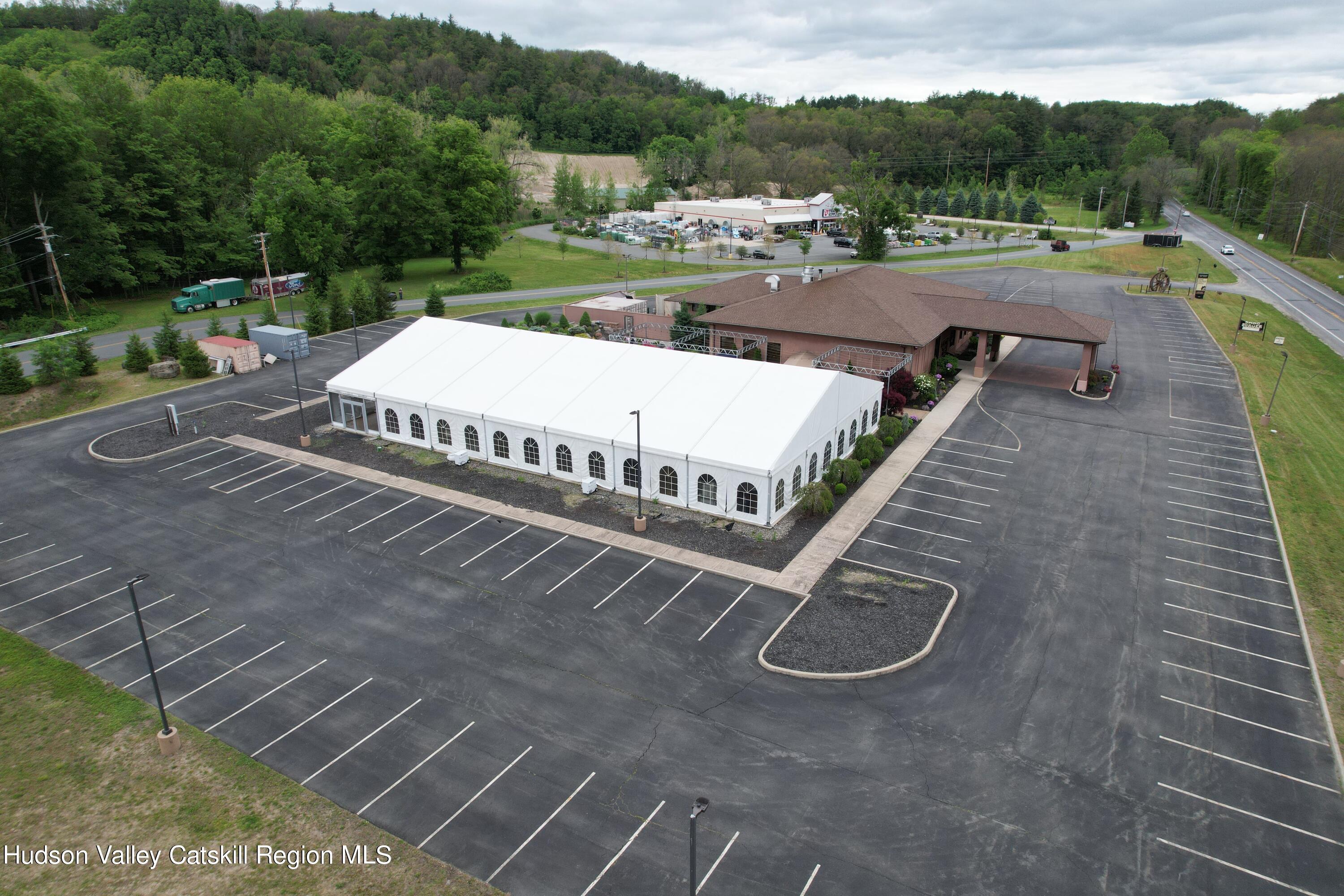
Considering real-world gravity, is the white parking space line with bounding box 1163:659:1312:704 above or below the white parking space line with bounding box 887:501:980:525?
below

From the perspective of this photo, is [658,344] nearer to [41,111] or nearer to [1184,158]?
[41,111]

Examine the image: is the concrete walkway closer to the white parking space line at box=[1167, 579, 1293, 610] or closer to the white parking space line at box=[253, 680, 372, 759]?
the white parking space line at box=[1167, 579, 1293, 610]

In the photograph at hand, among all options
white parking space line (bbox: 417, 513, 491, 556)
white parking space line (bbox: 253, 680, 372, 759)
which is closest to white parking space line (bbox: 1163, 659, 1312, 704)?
white parking space line (bbox: 253, 680, 372, 759)

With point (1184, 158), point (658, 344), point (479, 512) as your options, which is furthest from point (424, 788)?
point (1184, 158)

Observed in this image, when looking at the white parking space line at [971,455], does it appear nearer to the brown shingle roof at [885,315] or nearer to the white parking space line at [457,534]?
the brown shingle roof at [885,315]

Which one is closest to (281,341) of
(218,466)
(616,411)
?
(218,466)

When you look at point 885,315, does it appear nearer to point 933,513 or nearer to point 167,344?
point 933,513

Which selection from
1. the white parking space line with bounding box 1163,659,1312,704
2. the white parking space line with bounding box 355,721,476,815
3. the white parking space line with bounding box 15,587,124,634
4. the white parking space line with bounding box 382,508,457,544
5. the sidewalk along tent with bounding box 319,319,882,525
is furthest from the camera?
the sidewalk along tent with bounding box 319,319,882,525
